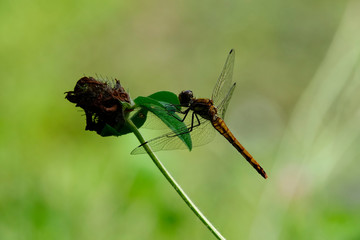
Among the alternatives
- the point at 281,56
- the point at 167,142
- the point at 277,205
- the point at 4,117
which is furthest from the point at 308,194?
the point at 281,56

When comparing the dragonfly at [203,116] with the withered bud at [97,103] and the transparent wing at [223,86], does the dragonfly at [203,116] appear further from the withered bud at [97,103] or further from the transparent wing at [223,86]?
the withered bud at [97,103]

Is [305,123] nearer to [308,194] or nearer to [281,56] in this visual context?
[308,194]

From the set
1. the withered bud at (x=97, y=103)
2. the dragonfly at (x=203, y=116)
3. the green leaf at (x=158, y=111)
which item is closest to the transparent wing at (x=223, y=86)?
the dragonfly at (x=203, y=116)

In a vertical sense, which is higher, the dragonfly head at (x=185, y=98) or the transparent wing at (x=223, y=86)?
the dragonfly head at (x=185, y=98)

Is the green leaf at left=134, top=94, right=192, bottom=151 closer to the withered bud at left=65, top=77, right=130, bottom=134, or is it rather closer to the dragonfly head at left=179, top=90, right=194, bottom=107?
the withered bud at left=65, top=77, right=130, bottom=134

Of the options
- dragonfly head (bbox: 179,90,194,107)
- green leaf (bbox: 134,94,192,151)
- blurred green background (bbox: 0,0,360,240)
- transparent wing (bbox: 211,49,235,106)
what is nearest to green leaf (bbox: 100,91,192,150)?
green leaf (bbox: 134,94,192,151)

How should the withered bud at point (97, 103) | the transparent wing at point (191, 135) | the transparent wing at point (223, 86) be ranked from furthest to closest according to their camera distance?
1. the transparent wing at point (223, 86)
2. the transparent wing at point (191, 135)
3. the withered bud at point (97, 103)
